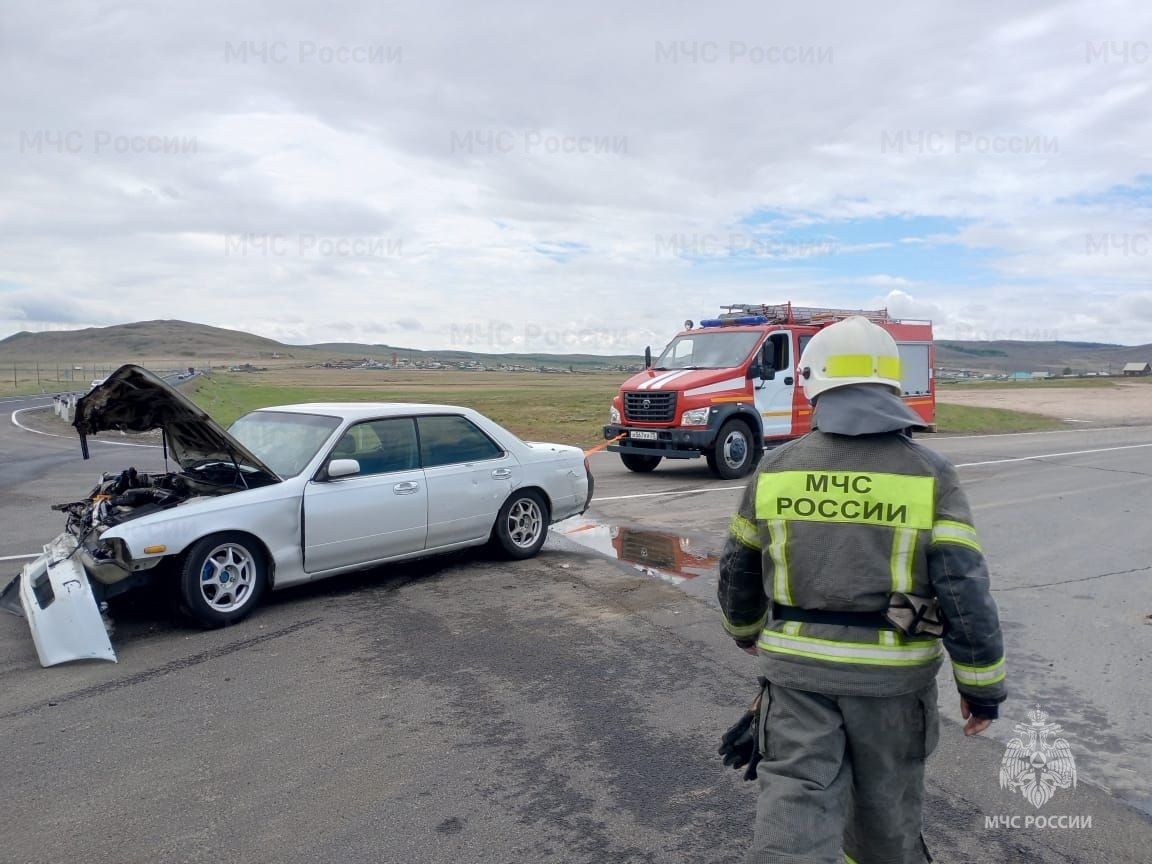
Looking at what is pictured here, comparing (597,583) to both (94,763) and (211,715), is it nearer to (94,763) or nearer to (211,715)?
(211,715)

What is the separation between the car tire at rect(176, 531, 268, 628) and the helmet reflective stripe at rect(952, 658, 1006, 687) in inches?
190

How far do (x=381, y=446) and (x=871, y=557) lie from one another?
17.2 feet

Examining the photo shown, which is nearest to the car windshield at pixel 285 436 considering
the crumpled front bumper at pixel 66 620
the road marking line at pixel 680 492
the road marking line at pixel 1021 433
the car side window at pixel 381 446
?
the car side window at pixel 381 446

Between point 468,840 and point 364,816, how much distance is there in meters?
0.47

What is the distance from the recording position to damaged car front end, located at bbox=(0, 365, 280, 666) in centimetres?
546

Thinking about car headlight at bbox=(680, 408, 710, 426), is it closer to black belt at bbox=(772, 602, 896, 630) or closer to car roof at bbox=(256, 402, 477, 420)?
car roof at bbox=(256, 402, 477, 420)

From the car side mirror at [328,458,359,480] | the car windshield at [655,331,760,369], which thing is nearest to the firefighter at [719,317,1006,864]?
the car side mirror at [328,458,359,480]

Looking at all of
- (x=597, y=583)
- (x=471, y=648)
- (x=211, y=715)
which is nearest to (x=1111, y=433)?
(x=597, y=583)

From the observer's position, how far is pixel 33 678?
519cm

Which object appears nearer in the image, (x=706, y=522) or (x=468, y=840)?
(x=468, y=840)

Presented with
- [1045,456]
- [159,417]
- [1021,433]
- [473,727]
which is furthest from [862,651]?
[1021,433]

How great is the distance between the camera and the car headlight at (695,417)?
13.9 m

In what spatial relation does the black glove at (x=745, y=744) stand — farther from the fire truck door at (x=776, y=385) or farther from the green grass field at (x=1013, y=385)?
the green grass field at (x=1013, y=385)

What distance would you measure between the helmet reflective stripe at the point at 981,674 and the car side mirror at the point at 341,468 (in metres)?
4.88
